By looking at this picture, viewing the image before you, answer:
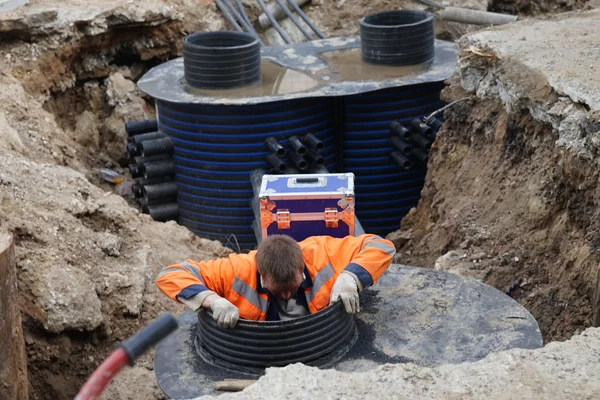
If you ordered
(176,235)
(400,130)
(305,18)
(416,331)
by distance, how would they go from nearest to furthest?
1. (416,331)
2. (176,235)
3. (400,130)
4. (305,18)

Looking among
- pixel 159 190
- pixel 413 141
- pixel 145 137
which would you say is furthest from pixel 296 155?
pixel 145 137

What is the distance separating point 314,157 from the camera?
793cm

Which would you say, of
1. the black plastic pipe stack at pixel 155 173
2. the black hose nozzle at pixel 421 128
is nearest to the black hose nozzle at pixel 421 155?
the black hose nozzle at pixel 421 128

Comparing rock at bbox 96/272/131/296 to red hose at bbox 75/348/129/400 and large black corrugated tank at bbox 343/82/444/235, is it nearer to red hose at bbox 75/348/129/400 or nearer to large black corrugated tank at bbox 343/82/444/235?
red hose at bbox 75/348/129/400

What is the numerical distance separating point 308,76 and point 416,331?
474cm

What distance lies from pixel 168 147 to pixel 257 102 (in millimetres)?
1014

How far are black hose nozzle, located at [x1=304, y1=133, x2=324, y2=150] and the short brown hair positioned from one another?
3.68 meters

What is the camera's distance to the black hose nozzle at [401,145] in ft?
27.1

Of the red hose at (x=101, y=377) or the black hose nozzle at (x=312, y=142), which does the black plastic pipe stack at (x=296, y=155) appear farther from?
the red hose at (x=101, y=377)

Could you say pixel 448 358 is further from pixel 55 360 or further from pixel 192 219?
pixel 192 219

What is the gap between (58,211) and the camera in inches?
232

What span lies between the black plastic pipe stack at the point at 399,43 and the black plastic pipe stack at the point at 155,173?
7.09ft

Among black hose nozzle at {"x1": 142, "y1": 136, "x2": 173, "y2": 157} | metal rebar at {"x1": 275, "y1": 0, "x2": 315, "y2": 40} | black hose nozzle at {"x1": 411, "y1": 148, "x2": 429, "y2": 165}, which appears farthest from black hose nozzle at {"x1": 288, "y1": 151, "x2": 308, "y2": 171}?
metal rebar at {"x1": 275, "y1": 0, "x2": 315, "y2": 40}

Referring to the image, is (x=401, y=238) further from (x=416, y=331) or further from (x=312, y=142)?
(x=416, y=331)
